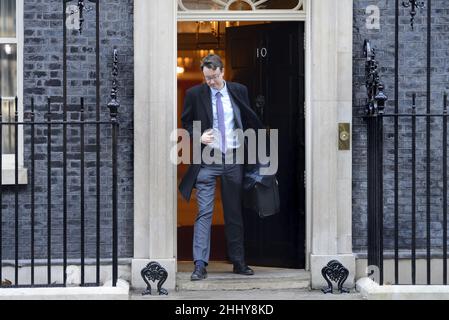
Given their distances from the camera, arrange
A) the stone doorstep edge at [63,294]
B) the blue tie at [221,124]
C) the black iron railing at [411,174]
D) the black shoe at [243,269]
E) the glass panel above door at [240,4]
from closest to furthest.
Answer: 1. the stone doorstep edge at [63,294]
2. the black iron railing at [411,174]
3. the blue tie at [221,124]
4. the black shoe at [243,269]
5. the glass panel above door at [240,4]

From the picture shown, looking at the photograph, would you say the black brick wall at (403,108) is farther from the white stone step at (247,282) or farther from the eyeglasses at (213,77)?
the eyeglasses at (213,77)

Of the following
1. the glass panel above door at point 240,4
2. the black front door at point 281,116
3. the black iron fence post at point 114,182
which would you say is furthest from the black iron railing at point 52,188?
the black front door at point 281,116

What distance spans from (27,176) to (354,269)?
3230 mm

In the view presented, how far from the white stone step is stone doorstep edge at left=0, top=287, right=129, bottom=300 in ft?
2.94

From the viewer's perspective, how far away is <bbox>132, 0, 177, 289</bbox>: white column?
833cm

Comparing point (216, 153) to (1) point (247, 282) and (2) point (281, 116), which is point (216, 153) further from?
(1) point (247, 282)

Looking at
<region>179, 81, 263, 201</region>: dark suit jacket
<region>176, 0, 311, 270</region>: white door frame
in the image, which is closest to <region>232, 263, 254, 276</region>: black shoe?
<region>176, 0, 311, 270</region>: white door frame

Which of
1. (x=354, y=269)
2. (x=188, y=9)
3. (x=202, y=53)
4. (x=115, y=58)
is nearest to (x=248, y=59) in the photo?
(x=188, y=9)

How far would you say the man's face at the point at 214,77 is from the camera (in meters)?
8.36

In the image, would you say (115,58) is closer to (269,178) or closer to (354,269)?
(269,178)

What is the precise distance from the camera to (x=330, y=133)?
8.41 metres

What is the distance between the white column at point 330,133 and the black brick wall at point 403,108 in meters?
0.14

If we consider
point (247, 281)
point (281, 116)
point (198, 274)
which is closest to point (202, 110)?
point (281, 116)

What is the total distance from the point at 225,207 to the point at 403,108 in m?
1.97
